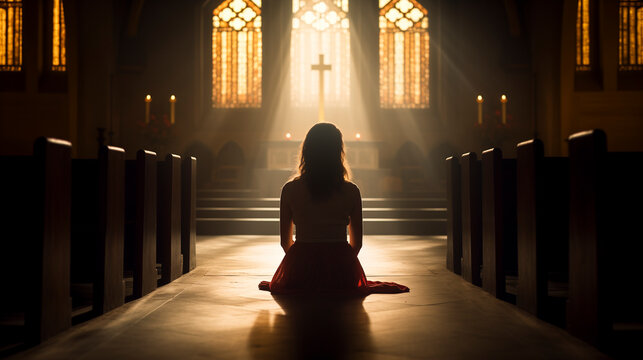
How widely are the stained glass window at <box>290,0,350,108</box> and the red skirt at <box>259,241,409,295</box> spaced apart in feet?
33.6

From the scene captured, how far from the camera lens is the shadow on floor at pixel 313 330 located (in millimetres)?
2638

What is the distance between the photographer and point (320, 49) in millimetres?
14055

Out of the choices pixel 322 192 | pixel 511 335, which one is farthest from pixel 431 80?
pixel 511 335

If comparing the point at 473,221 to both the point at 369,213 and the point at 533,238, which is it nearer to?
the point at 533,238

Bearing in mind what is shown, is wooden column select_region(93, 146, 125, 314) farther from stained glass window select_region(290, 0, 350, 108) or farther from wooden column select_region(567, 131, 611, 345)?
stained glass window select_region(290, 0, 350, 108)

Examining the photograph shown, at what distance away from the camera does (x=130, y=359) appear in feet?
8.40

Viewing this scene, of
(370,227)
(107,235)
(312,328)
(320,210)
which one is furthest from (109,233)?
(370,227)

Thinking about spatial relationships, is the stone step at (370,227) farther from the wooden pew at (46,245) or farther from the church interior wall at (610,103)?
the wooden pew at (46,245)

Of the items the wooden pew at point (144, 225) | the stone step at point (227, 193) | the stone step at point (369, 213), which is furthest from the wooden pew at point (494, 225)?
the stone step at point (227, 193)

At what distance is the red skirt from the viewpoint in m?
3.93

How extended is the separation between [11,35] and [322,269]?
1188cm

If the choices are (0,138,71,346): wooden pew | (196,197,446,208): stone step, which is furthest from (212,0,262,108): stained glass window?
(0,138,71,346): wooden pew

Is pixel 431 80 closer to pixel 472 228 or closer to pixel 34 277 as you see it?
pixel 472 228

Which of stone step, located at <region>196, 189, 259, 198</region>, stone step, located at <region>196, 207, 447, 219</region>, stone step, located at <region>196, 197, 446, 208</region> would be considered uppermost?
stone step, located at <region>196, 189, 259, 198</region>
